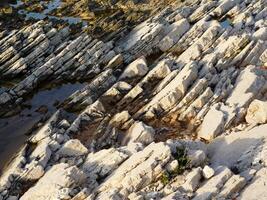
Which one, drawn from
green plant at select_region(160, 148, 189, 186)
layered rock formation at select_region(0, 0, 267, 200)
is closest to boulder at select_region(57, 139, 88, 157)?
layered rock formation at select_region(0, 0, 267, 200)

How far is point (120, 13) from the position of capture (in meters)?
72.7

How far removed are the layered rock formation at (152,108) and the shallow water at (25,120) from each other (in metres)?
1.34

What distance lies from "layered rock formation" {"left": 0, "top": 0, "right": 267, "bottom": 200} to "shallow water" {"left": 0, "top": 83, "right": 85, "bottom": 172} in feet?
4.39

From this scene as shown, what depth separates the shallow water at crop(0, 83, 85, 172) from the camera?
45.9 meters

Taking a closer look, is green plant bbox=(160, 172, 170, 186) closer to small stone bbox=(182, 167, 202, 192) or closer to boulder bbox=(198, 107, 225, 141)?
small stone bbox=(182, 167, 202, 192)

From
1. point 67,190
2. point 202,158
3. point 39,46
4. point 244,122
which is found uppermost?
point 39,46

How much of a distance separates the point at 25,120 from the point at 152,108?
14.1 metres

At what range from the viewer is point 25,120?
166 ft

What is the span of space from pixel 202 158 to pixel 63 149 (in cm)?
1282

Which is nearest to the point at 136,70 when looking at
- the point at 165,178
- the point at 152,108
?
the point at 152,108

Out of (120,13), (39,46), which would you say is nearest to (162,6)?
(120,13)

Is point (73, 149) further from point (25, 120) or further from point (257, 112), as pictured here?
point (257, 112)

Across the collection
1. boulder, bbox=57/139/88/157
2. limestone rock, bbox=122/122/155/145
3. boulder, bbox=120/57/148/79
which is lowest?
limestone rock, bbox=122/122/155/145

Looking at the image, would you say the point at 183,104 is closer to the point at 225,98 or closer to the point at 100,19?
the point at 225,98
